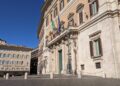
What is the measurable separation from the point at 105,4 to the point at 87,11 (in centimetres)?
351

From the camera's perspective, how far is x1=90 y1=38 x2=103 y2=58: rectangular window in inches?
659

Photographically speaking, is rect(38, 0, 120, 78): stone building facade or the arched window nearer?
rect(38, 0, 120, 78): stone building facade

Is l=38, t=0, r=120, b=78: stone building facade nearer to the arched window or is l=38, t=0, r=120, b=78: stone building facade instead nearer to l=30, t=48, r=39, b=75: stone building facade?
the arched window

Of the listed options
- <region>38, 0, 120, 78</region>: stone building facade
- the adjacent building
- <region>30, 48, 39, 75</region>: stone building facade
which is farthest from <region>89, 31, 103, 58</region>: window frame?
<region>30, 48, 39, 75</region>: stone building facade

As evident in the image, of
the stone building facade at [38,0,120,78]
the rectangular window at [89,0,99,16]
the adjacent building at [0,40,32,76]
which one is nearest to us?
the stone building facade at [38,0,120,78]

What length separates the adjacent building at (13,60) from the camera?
52.7m

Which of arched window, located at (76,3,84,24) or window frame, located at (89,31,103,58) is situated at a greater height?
arched window, located at (76,3,84,24)

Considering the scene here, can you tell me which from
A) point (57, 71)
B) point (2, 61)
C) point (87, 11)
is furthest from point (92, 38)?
point (2, 61)

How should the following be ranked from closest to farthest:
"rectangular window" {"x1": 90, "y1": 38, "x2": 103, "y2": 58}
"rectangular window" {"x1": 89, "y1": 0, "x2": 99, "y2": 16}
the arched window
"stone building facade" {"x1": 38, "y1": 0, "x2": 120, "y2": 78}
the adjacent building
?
"stone building facade" {"x1": 38, "y1": 0, "x2": 120, "y2": 78} → "rectangular window" {"x1": 90, "y1": 38, "x2": 103, "y2": 58} → "rectangular window" {"x1": 89, "y1": 0, "x2": 99, "y2": 16} → the arched window → the adjacent building

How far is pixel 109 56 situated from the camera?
1529 centimetres

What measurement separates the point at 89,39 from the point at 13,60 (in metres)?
40.7

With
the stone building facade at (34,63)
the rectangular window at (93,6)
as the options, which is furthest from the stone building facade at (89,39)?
the stone building facade at (34,63)

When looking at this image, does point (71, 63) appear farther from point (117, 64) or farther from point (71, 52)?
point (117, 64)

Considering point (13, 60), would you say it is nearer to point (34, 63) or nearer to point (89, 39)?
point (34, 63)
